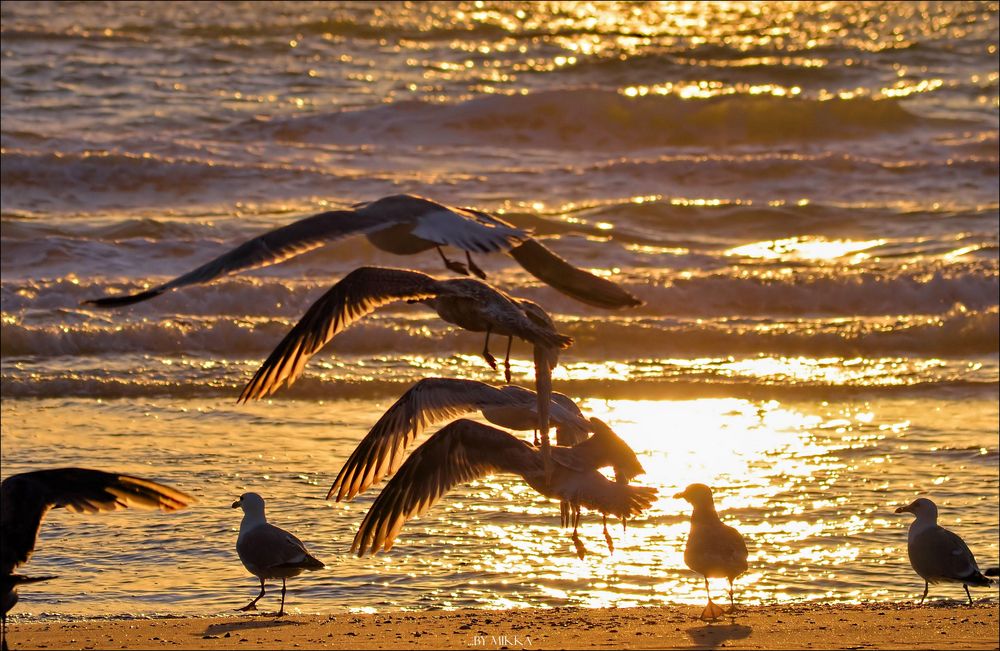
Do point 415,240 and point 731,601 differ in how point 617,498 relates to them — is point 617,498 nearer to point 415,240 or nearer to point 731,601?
point 731,601

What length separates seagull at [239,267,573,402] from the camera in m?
5.57

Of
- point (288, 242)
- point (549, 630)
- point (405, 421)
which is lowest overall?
point (549, 630)

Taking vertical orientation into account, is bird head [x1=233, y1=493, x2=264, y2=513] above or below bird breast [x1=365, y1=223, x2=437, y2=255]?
→ below

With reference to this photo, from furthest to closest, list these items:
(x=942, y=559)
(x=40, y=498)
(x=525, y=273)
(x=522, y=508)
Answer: (x=525, y=273) < (x=522, y=508) < (x=942, y=559) < (x=40, y=498)

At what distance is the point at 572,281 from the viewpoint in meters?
6.02

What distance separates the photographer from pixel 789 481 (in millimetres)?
8336

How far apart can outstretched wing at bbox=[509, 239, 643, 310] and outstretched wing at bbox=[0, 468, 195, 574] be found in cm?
169

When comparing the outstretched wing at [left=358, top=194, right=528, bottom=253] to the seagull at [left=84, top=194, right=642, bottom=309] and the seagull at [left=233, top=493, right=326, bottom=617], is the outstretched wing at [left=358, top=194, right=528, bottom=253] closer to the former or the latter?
the seagull at [left=84, top=194, right=642, bottom=309]

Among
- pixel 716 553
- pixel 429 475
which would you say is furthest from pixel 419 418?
pixel 716 553

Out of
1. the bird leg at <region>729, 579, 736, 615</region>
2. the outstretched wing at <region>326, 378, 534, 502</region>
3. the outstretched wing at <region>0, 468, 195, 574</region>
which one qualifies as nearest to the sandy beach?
the bird leg at <region>729, 579, 736, 615</region>

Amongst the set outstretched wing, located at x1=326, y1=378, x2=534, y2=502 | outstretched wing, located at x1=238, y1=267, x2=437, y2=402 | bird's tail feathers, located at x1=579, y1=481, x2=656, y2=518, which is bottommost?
bird's tail feathers, located at x1=579, y1=481, x2=656, y2=518

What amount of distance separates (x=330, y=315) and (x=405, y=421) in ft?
2.89

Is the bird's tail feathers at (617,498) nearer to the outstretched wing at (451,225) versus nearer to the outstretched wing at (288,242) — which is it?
the outstretched wing at (451,225)

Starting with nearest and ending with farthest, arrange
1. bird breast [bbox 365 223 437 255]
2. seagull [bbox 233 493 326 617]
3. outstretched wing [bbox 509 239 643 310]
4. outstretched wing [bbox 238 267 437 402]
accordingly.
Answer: outstretched wing [bbox 238 267 437 402]
outstretched wing [bbox 509 239 643 310]
bird breast [bbox 365 223 437 255]
seagull [bbox 233 493 326 617]
